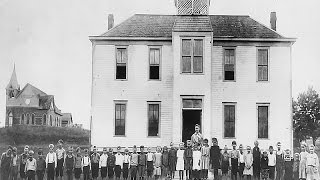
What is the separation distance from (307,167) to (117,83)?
9.61 meters

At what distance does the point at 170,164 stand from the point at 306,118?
9322mm

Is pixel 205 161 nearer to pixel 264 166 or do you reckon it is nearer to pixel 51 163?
pixel 264 166

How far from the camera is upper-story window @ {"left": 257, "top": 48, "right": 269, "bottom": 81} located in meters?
22.8

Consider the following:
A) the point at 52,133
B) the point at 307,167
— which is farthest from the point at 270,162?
the point at 52,133

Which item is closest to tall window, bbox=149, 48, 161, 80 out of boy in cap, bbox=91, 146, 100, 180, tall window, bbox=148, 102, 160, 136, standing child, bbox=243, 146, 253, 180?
tall window, bbox=148, 102, 160, 136

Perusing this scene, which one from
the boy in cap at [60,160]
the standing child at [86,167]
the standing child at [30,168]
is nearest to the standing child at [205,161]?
the standing child at [86,167]

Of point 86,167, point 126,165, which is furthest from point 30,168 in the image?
point 126,165

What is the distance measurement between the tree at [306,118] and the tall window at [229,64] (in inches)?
128

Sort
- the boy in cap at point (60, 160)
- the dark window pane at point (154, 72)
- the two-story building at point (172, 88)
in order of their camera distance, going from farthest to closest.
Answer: the dark window pane at point (154, 72) < the two-story building at point (172, 88) < the boy in cap at point (60, 160)

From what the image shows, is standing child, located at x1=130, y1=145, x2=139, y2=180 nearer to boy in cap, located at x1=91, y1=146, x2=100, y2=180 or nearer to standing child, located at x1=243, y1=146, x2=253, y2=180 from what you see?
boy in cap, located at x1=91, y1=146, x2=100, y2=180

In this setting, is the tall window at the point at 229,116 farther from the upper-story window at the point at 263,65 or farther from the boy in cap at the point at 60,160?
the boy in cap at the point at 60,160

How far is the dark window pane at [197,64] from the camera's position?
71.6ft

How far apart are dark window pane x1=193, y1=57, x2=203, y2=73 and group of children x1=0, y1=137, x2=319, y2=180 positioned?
14.5 feet

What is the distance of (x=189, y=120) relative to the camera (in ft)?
73.2
